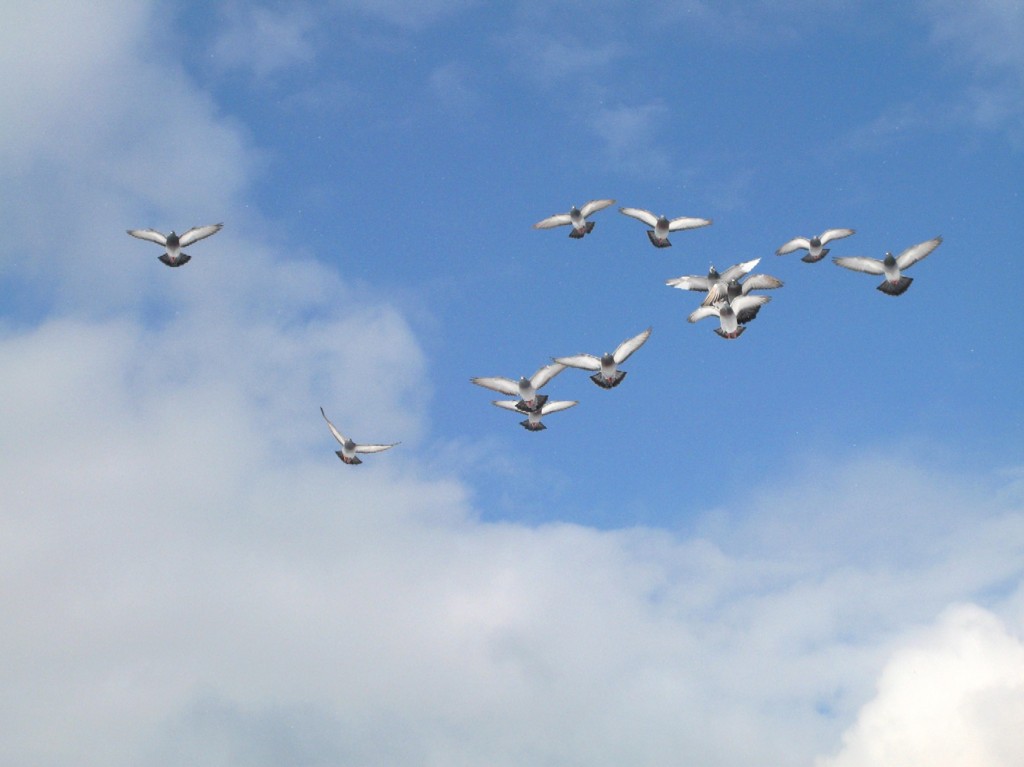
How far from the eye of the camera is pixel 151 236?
243ft

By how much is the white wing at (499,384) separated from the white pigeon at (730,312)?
12277 mm

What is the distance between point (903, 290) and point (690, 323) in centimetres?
1347

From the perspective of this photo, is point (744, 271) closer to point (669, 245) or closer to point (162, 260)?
point (669, 245)

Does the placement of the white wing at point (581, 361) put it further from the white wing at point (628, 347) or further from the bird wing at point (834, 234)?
the bird wing at point (834, 234)

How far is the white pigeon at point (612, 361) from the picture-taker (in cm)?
6781

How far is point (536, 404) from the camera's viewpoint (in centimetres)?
7100

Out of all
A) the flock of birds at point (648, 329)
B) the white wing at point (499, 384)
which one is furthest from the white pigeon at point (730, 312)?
the white wing at point (499, 384)

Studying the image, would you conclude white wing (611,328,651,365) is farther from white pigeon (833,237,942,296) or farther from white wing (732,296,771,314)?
white pigeon (833,237,942,296)

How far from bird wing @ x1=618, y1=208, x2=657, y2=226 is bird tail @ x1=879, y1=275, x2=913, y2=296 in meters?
17.2

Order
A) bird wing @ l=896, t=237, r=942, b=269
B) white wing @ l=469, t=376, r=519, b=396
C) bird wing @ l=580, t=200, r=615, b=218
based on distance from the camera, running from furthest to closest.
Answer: bird wing @ l=580, t=200, r=615, b=218 → white wing @ l=469, t=376, r=519, b=396 → bird wing @ l=896, t=237, r=942, b=269

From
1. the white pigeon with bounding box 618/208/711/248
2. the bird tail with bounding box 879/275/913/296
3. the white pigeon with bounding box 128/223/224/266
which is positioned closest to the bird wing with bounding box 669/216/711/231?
the white pigeon with bounding box 618/208/711/248

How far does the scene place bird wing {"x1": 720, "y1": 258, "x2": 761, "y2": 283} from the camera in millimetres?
68812

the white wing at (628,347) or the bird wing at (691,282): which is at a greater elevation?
the bird wing at (691,282)

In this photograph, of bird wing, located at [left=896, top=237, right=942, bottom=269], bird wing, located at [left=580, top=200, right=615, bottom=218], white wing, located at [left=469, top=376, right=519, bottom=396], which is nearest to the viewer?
bird wing, located at [left=896, top=237, right=942, bottom=269]
